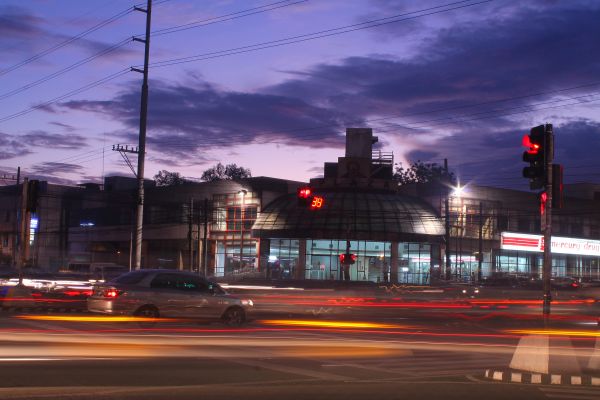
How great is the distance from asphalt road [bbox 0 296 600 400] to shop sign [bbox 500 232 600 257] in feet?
157

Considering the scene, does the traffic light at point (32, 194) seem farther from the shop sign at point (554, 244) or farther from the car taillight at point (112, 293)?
the shop sign at point (554, 244)

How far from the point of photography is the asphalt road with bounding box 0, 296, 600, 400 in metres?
10.5

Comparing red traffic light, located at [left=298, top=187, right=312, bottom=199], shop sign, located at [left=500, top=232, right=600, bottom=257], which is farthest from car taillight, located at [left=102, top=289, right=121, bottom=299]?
shop sign, located at [left=500, top=232, right=600, bottom=257]

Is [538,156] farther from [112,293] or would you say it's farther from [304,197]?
[304,197]

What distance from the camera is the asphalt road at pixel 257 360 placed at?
1049 centimetres

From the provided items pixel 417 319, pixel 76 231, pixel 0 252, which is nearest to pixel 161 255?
pixel 76 231

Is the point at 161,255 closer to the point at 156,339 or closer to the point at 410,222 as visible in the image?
the point at 410,222

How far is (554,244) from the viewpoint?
72812mm

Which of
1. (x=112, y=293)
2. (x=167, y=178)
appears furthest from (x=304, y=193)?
(x=167, y=178)

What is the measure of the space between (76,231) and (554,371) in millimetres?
83770

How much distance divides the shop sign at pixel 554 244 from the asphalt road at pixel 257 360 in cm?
4800

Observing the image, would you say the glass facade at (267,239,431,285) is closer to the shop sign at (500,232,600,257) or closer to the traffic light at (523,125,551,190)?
the shop sign at (500,232,600,257)

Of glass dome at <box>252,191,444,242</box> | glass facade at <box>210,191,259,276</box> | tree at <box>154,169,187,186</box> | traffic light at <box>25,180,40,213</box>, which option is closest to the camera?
traffic light at <box>25,180,40,213</box>

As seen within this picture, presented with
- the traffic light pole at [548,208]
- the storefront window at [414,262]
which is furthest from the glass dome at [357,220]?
the traffic light pole at [548,208]
